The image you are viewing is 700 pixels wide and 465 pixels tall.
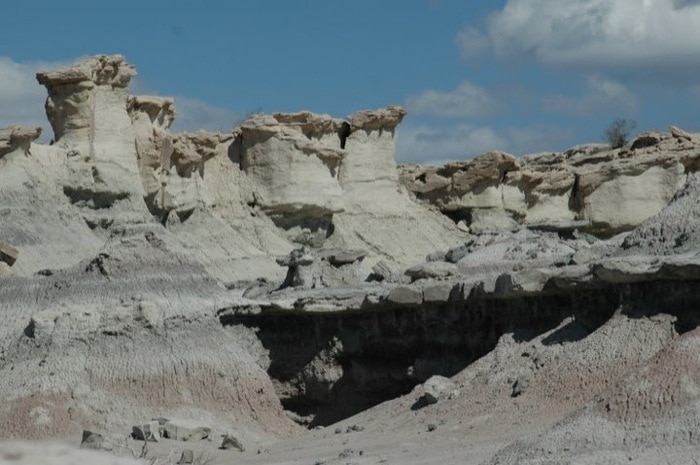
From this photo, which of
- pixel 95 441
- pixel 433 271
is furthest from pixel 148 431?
pixel 433 271

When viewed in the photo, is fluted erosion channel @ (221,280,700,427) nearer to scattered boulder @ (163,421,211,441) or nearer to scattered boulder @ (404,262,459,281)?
scattered boulder @ (404,262,459,281)

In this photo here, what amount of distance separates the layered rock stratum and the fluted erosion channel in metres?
Result: 0.03

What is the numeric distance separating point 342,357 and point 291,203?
21022 mm

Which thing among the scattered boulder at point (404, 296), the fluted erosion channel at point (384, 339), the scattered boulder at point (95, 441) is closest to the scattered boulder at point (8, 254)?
the fluted erosion channel at point (384, 339)

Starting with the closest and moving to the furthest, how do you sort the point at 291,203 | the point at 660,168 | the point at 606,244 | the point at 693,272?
the point at 693,272 → the point at 606,244 → the point at 291,203 → the point at 660,168

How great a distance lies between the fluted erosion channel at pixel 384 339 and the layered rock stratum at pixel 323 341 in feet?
0.10

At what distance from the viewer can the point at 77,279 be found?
22.2 m

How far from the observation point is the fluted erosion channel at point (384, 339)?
779 inches

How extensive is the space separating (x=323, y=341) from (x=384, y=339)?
1012 millimetres

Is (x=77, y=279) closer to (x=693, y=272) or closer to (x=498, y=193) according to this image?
(x=693, y=272)

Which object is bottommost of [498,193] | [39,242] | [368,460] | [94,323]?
[368,460]

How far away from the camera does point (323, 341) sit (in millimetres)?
22719

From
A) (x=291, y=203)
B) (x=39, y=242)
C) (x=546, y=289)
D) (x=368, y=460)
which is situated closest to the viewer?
(x=368, y=460)

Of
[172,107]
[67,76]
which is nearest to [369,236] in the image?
[172,107]
